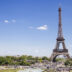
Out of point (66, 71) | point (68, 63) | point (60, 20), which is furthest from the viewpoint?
point (60, 20)

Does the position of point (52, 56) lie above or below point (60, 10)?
below

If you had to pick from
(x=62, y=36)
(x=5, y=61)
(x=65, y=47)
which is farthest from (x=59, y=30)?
(x=5, y=61)

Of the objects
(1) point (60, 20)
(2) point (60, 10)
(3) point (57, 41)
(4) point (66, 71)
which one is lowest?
(4) point (66, 71)

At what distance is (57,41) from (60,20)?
7876 millimetres

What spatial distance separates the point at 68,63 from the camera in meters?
57.2

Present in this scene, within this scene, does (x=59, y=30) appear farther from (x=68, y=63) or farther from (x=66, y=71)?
(x=66, y=71)

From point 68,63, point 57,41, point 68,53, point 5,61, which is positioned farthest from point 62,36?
point 5,61

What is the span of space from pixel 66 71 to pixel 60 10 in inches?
1200

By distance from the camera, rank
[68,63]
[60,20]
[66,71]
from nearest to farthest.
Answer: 1. [66,71]
2. [68,63]
3. [60,20]

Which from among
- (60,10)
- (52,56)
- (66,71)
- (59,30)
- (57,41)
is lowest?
(66,71)

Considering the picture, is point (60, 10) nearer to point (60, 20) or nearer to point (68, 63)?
point (60, 20)

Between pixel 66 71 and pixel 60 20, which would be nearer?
pixel 66 71

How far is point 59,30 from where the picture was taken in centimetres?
6062

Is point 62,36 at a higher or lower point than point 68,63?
higher
